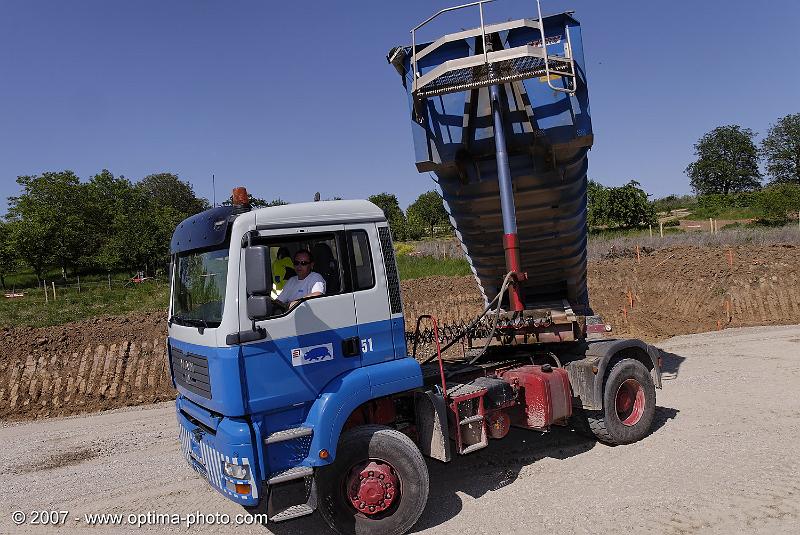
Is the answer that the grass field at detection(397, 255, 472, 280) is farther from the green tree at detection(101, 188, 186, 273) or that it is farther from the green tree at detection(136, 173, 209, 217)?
the green tree at detection(136, 173, 209, 217)

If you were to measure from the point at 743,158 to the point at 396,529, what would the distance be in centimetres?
7235

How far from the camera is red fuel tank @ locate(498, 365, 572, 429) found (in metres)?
5.29

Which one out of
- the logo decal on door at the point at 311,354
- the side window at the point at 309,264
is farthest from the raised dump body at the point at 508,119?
the logo decal on door at the point at 311,354

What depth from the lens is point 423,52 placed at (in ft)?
18.4

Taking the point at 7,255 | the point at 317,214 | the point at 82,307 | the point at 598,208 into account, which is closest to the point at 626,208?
the point at 598,208

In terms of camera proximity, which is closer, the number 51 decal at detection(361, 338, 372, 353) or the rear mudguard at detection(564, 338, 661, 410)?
the number 51 decal at detection(361, 338, 372, 353)

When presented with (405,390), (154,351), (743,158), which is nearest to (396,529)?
(405,390)

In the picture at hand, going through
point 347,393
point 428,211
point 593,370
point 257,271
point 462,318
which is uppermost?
point 428,211

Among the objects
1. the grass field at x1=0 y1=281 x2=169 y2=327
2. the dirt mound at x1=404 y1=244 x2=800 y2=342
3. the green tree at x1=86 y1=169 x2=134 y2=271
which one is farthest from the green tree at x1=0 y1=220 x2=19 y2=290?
the dirt mound at x1=404 y1=244 x2=800 y2=342

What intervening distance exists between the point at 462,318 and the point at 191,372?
1066cm

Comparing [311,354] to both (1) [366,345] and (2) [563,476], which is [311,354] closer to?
(1) [366,345]

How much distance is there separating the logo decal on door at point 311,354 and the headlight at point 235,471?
759 millimetres

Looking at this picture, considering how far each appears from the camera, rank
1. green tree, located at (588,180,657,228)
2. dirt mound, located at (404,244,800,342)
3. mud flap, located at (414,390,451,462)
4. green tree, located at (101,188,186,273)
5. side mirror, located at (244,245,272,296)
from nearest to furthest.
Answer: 1. side mirror, located at (244,245,272,296)
2. mud flap, located at (414,390,451,462)
3. dirt mound, located at (404,244,800,342)
4. green tree, located at (101,188,186,273)
5. green tree, located at (588,180,657,228)

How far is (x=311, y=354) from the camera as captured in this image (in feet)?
13.2
